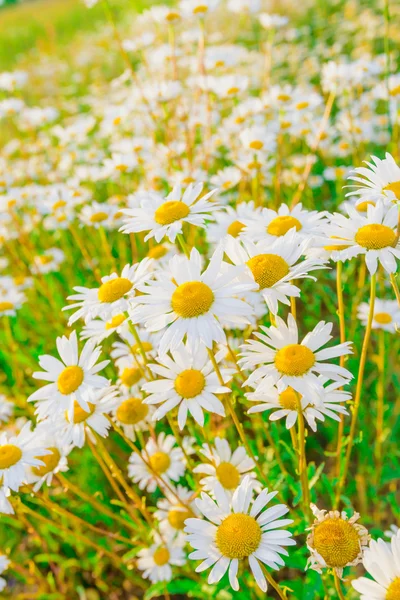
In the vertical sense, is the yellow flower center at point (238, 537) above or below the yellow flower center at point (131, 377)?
below

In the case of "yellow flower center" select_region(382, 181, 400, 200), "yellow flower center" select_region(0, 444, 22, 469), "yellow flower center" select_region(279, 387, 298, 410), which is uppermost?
"yellow flower center" select_region(382, 181, 400, 200)

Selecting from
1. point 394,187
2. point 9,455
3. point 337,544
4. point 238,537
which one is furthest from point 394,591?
point 9,455

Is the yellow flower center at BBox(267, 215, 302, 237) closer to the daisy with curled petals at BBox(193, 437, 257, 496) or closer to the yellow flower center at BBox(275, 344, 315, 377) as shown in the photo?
the yellow flower center at BBox(275, 344, 315, 377)

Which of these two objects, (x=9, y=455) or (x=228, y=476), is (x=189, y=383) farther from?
(x=9, y=455)

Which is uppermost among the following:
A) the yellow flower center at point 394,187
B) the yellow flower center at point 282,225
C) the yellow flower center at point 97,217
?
the yellow flower center at point 394,187

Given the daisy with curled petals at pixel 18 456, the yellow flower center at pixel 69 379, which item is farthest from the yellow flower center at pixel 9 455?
the yellow flower center at pixel 69 379

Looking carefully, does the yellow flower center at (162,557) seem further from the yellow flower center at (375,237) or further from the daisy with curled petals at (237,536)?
the yellow flower center at (375,237)

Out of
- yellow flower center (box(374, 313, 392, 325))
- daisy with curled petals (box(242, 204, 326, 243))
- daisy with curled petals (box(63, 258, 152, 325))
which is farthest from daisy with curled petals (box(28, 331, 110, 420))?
yellow flower center (box(374, 313, 392, 325))
